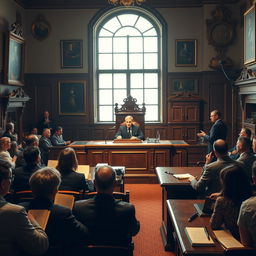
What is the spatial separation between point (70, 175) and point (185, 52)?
8.44 meters

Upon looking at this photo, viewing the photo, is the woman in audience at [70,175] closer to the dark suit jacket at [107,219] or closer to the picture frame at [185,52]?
the dark suit jacket at [107,219]

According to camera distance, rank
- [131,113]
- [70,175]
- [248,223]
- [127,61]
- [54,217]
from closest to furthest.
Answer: [248,223]
[54,217]
[70,175]
[131,113]
[127,61]

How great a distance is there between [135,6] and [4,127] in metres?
5.49

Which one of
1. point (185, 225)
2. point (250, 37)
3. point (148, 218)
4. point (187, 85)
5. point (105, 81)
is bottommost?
point (148, 218)

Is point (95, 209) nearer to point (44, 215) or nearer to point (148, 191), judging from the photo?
point (44, 215)

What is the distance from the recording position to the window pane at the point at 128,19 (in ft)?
40.8

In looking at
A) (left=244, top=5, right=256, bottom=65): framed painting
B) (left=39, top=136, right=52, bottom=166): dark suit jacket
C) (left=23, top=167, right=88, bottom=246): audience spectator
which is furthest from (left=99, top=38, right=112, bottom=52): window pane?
(left=23, top=167, right=88, bottom=246): audience spectator

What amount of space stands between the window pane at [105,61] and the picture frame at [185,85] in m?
2.07

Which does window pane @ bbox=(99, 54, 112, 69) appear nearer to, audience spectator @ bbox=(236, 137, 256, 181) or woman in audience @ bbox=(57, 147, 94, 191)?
audience spectator @ bbox=(236, 137, 256, 181)

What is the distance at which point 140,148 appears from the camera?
9.02 meters

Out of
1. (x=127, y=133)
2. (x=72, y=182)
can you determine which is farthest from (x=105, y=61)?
(x=72, y=182)

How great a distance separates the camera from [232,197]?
2984 millimetres

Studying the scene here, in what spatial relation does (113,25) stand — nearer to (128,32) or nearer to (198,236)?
(128,32)

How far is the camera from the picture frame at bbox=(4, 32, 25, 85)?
31.2 feet
